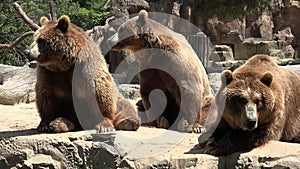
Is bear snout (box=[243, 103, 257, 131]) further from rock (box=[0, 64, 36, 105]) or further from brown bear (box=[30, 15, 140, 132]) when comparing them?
rock (box=[0, 64, 36, 105])

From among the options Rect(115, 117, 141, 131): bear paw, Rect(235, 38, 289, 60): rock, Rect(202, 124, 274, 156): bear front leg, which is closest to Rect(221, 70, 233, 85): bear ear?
Rect(202, 124, 274, 156): bear front leg

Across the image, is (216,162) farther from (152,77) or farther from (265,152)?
(152,77)

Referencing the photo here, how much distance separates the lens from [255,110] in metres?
3.93

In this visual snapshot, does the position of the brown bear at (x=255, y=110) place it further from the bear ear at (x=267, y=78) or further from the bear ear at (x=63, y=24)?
the bear ear at (x=63, y=24)

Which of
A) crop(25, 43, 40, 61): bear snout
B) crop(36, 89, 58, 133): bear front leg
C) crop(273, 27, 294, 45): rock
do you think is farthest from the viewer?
crop(273, 27, 294, 45): rock

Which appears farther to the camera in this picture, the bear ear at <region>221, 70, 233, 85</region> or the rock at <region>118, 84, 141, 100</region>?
the rock at <region>118, 84, 141, 100</region>

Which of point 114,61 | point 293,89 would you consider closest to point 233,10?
point 114,61

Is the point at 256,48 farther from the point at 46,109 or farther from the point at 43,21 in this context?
the point at 46,109

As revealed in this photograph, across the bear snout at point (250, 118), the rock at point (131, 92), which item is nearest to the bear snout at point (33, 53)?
the bear snout at point (250, 118)

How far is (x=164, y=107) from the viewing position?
5.60 m

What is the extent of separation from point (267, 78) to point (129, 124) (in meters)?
1.41

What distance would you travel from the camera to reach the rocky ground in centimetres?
414

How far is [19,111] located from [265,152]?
384 cm

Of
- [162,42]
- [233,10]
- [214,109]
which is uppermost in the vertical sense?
[233,10]
